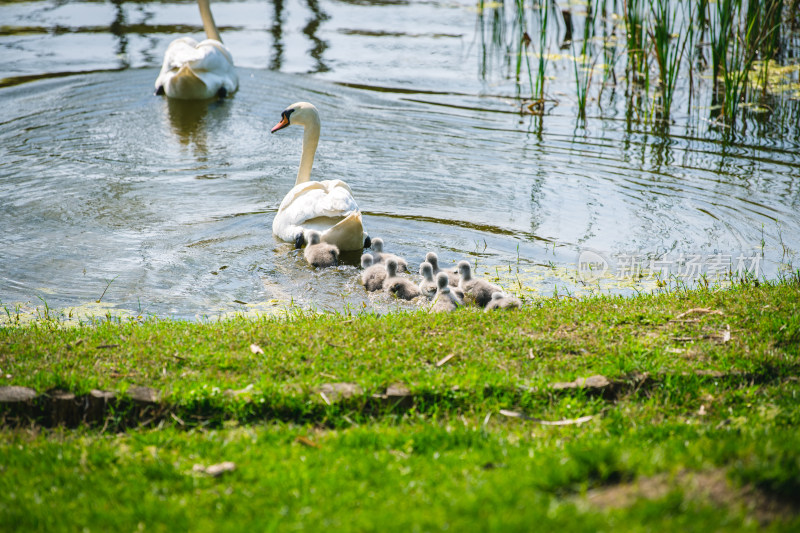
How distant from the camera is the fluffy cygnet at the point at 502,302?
6344 millimetres

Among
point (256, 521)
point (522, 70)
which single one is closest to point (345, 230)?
point (256, 521)

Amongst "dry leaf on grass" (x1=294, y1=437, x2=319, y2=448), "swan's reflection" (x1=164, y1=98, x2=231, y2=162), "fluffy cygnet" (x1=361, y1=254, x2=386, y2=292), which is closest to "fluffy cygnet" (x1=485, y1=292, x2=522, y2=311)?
"fluffy cygnet" (x1=361, y1=254, x2=386, y2=292)

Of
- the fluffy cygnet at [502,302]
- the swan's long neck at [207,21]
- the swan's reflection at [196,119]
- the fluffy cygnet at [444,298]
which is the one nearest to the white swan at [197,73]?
the swan's reflection at [196,119]

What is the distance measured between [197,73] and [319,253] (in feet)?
26.6

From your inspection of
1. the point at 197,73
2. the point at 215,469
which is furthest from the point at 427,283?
the point at 197,73

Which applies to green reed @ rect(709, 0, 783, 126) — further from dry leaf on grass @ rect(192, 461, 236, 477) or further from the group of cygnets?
dry leaf on grass @ rect(192, 461, 236, 477)

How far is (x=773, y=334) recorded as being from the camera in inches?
212

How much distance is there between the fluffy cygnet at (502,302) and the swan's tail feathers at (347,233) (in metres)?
2.09

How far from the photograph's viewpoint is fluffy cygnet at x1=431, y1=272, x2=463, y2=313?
6.49 m

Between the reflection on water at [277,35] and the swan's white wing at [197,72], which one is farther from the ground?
the reflection on water at [277,35]

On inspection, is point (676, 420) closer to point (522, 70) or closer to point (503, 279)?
point (503, 279)

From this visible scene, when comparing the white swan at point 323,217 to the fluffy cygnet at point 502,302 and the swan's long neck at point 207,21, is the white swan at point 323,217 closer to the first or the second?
the fluffy cygnet at point 502,302

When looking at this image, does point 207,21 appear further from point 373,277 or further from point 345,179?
point 373,277

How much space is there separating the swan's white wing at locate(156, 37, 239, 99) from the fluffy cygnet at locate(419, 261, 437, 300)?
8.87m
